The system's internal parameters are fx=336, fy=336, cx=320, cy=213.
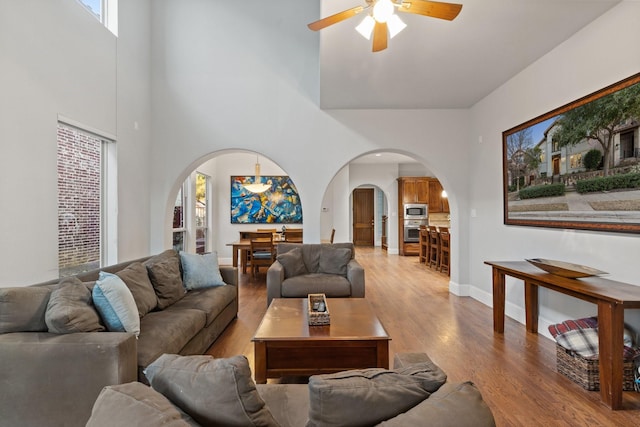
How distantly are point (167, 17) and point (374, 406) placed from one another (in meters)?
6.19

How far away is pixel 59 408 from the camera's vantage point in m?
1.78

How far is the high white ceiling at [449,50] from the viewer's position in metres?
2.77

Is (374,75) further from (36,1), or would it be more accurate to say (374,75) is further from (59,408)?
(59,408)

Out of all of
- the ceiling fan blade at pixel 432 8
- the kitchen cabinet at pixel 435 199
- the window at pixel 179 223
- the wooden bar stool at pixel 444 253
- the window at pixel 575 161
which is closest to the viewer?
the ceiling fan blade at pixel 432 8

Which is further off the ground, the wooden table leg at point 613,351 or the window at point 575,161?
the window at point 575,161

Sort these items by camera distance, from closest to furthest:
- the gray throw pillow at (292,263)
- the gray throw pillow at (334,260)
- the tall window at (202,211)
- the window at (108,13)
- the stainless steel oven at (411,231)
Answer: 1. the window at (108,13)
2. the gray throw pillow at (292,263)
3. the gray throw pillow at (334,260)
4. the tall window at (202,211)
5. the stainless steel oven at (411,231)

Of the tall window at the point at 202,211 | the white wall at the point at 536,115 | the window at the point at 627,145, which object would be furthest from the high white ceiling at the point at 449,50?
the tall window at the point at 202,211

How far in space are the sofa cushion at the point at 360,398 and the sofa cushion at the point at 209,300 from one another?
2.30 metres

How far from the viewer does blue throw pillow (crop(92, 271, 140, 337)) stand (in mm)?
2123

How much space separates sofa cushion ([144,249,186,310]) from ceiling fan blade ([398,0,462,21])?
294 centimetres

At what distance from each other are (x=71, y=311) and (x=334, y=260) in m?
3.01

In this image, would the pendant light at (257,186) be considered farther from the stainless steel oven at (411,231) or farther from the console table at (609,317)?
the console table at (609,317)

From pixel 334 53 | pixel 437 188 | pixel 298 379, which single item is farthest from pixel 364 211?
pixel 298 379

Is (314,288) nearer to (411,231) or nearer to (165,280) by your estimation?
(165,280)
